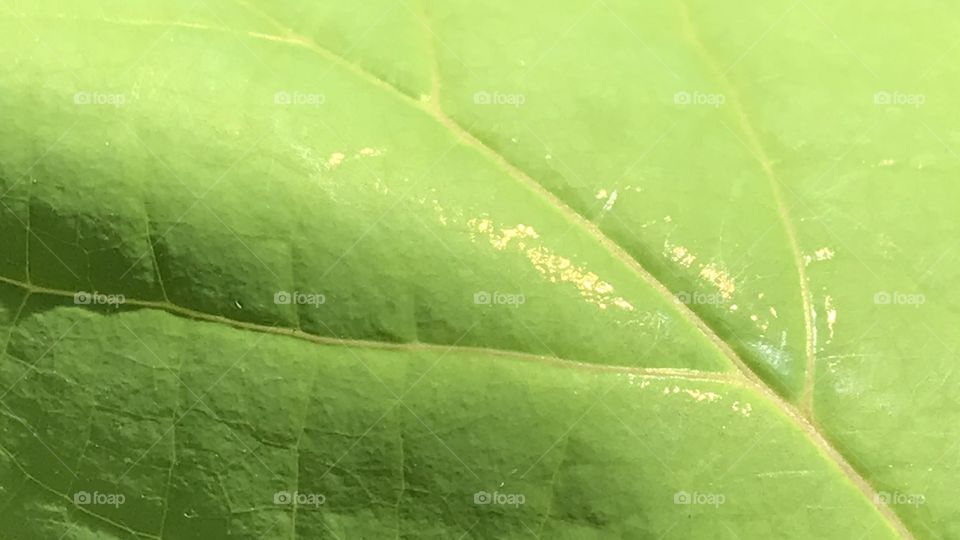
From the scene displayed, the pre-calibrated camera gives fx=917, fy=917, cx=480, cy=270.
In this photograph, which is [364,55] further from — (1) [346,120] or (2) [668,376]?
(2) [668,376]

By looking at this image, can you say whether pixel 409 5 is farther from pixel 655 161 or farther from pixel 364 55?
pixel 655 161

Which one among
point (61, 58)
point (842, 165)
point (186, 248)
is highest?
point (842, 165)

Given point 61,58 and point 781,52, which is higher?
point 781,52

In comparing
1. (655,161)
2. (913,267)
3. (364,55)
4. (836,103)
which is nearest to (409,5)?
(364,55)

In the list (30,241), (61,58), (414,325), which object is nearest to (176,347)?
(30,241)

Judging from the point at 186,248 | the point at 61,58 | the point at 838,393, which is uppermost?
→ the point at 61,58

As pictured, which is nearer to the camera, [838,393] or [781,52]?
[838,393]
